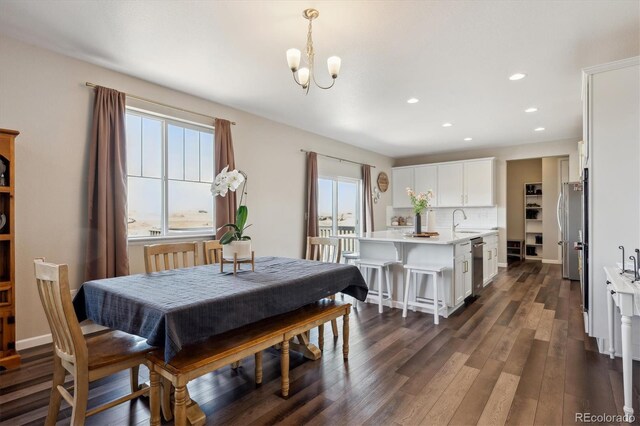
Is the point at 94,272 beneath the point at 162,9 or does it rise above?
beneath

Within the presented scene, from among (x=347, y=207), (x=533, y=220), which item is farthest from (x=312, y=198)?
(x=533, y=220)

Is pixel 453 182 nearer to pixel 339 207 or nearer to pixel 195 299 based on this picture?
pixel 339 207

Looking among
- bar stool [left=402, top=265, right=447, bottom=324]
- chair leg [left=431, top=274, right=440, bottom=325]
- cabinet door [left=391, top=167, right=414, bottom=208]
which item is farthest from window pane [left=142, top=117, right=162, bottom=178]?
cabinet door [left=391, top=167, right=414, bottom=208]

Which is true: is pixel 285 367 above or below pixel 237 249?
below

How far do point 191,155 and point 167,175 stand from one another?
0.45 metres

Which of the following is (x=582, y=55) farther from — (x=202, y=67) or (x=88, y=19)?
(x=88, y=19)

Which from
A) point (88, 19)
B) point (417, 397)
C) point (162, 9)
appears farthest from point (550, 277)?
point (88, 19)

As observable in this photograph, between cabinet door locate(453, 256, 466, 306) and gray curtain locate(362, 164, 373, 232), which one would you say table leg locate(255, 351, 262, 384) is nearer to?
cabinet door locate(453, 256, 466, 306)

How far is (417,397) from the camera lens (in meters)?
2.09

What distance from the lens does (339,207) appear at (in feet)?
22.0

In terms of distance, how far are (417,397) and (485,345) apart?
1196 mm

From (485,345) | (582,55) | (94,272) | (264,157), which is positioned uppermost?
(582,55)

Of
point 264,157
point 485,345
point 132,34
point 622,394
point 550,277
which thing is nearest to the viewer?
point 622,394

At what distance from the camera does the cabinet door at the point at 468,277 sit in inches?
163
